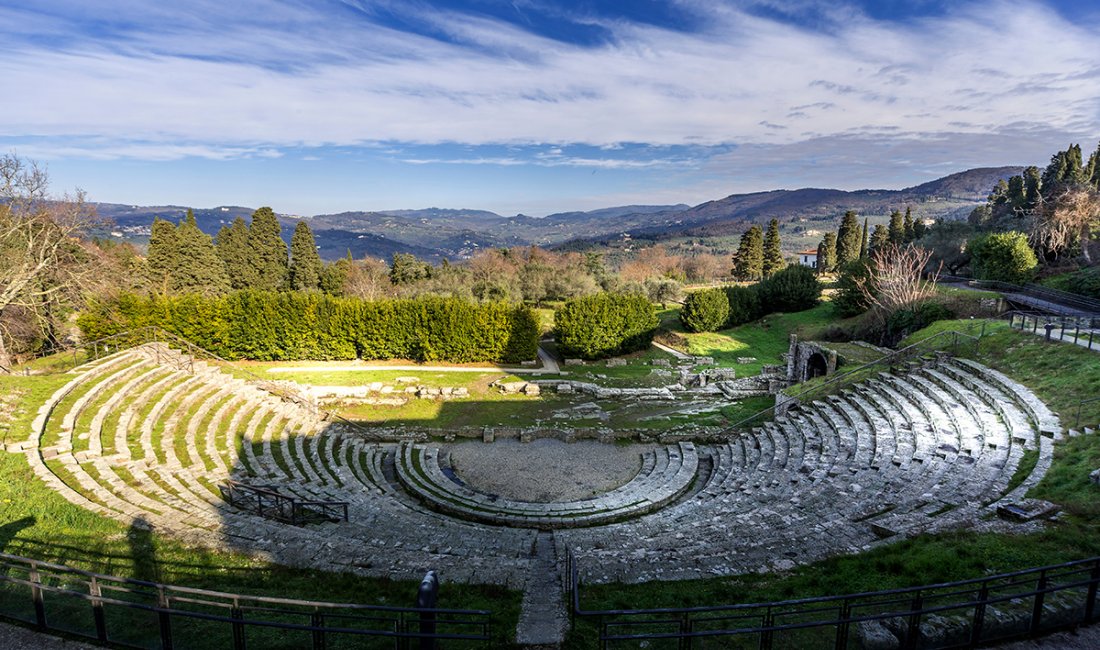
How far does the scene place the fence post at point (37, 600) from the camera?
686 cm

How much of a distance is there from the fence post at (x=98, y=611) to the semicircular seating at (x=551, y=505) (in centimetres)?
340

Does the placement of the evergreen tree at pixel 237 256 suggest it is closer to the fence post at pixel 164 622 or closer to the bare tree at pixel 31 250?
the bare tree at pixel 31 250

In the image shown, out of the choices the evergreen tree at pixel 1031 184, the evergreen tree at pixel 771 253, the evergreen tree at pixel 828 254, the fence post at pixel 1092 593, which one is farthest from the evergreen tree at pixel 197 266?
the evergreen tree at pixel 1031 184

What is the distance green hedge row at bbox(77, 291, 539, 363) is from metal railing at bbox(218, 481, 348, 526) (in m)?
20.8

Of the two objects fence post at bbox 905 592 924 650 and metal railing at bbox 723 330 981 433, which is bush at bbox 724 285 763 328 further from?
fence post at bbox 905 592 924 650

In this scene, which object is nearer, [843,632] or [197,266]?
[843,632]

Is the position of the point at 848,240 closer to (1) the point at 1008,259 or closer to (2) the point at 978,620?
(1) the point at 1008,259

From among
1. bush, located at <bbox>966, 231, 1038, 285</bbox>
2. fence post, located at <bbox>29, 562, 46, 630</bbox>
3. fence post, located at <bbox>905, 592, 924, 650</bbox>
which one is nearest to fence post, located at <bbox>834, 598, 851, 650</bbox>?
fence post, located at <bbox>905, 592, 924, 650</bbox>

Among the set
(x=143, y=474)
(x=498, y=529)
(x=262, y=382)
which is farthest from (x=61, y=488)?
(x=262, y=382)

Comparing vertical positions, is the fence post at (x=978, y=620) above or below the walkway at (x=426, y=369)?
above

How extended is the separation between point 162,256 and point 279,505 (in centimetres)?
4574

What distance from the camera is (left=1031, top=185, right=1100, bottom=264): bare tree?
35438mm

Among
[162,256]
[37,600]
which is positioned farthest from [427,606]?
[162,256]

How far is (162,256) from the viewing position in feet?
160
